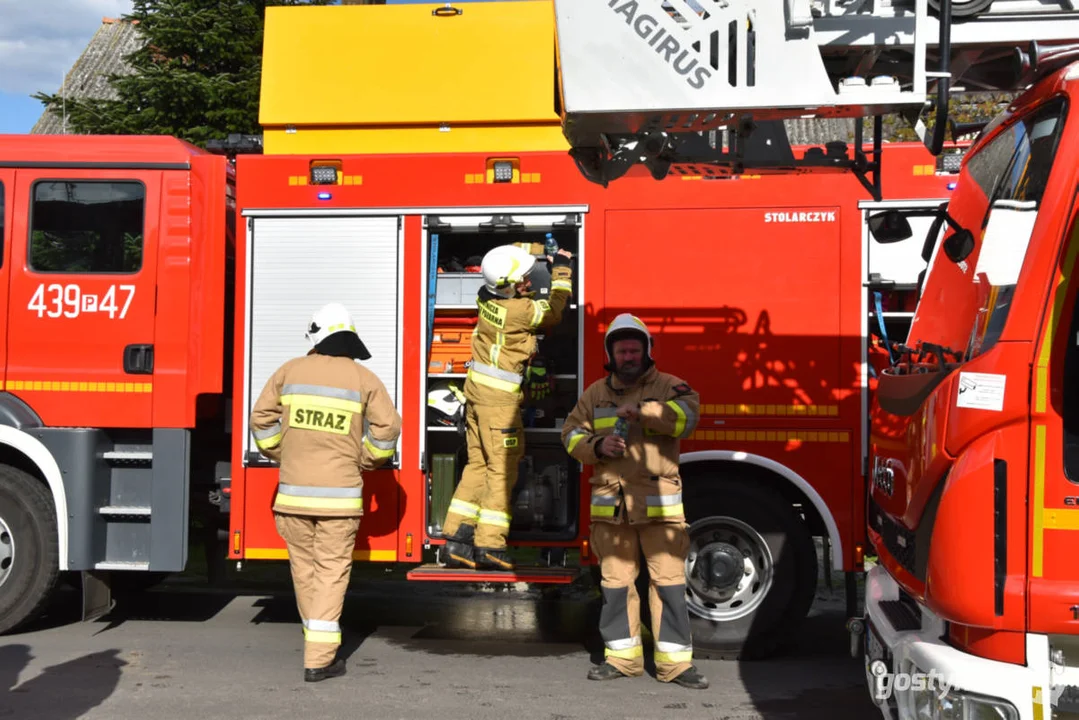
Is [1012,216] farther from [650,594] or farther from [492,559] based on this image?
[492,559]

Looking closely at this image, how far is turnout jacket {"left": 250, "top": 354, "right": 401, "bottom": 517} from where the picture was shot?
5625mm

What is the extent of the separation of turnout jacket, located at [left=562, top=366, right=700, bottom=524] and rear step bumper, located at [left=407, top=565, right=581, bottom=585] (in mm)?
642

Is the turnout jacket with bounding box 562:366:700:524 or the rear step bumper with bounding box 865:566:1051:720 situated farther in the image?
the turnout jacket with bounding box 562:366:700:524

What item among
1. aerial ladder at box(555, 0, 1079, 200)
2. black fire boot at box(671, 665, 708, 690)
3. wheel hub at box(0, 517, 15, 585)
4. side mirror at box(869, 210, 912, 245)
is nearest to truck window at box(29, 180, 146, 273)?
wheel hub at box(0, 517, 15, 585)

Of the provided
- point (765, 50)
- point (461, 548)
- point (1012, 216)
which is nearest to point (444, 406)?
point (461, 548)

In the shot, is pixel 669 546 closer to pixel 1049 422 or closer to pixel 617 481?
pixel 617 481

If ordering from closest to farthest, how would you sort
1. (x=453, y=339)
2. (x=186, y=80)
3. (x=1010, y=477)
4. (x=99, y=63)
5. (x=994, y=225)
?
(x=1010, y=477)
(x=994, y=225)
(x=453, y=339)
(x=186, y=80)
(x=99, y=63)

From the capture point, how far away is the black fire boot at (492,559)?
6.09 m

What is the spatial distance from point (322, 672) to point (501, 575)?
1081mm

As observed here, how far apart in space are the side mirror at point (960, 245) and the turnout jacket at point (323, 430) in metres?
3.00

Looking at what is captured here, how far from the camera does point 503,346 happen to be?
6258 millimetres

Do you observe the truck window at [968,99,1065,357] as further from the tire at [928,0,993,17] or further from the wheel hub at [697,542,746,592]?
the wheel hub at [697,542,746,592]

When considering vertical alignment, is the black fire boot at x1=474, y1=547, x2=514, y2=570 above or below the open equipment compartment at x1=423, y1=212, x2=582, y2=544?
below

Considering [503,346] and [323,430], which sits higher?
[503,346]
